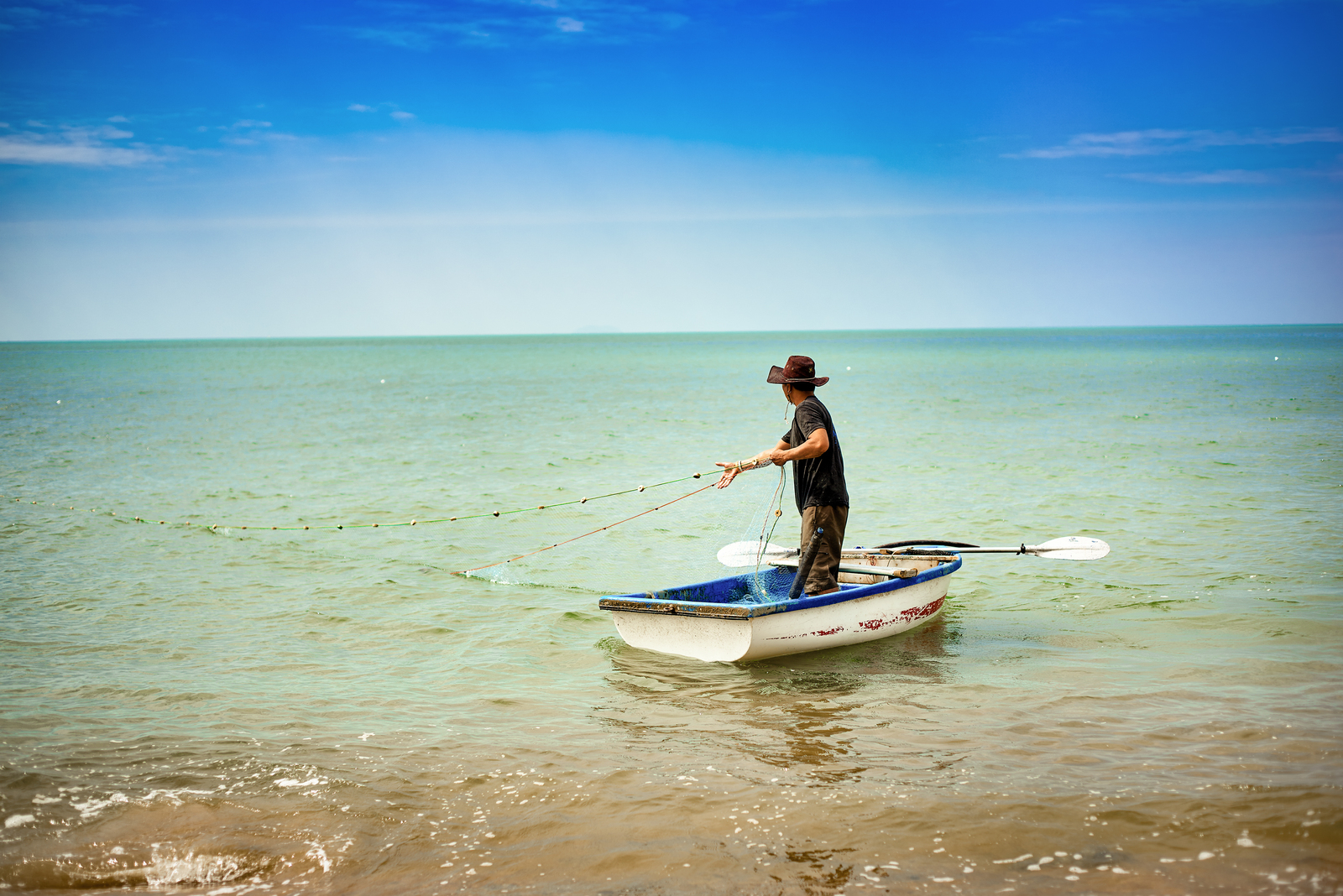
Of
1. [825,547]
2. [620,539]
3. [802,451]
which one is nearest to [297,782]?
[802,451]

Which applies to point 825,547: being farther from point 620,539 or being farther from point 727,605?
point 620,539

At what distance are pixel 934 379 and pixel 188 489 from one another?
1930 inches

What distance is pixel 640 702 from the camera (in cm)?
739

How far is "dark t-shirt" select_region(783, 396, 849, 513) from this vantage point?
792 cm

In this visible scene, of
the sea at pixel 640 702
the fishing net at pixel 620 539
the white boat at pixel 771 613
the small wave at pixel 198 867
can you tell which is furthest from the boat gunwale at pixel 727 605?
the small wave at pixel 198 867

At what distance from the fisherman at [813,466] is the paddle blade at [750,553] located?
1.27 metres

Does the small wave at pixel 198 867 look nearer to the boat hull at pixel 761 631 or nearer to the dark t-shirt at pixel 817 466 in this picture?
the boat hull at pixel 761 631

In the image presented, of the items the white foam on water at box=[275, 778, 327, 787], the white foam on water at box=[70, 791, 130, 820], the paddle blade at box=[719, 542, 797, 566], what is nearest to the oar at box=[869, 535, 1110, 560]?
the paddle blade at box=[719, 542, 797, 566]

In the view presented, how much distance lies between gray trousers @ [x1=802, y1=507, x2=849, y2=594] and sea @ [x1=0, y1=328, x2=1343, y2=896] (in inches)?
24.7

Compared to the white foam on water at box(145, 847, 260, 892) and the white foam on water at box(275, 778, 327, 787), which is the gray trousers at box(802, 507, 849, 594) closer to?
the white foam on water at box(275, 778, 327, 787)

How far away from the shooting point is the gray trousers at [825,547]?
8.23 m

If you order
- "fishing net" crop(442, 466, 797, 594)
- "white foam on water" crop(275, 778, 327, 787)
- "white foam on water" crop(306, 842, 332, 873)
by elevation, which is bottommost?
"white foam on water" crop(306, 842, 332, 873)

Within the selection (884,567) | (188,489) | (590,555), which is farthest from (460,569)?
(188,489)

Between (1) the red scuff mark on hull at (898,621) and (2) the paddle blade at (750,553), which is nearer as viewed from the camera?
(1) the red scuff mark on hull at (898,621)
